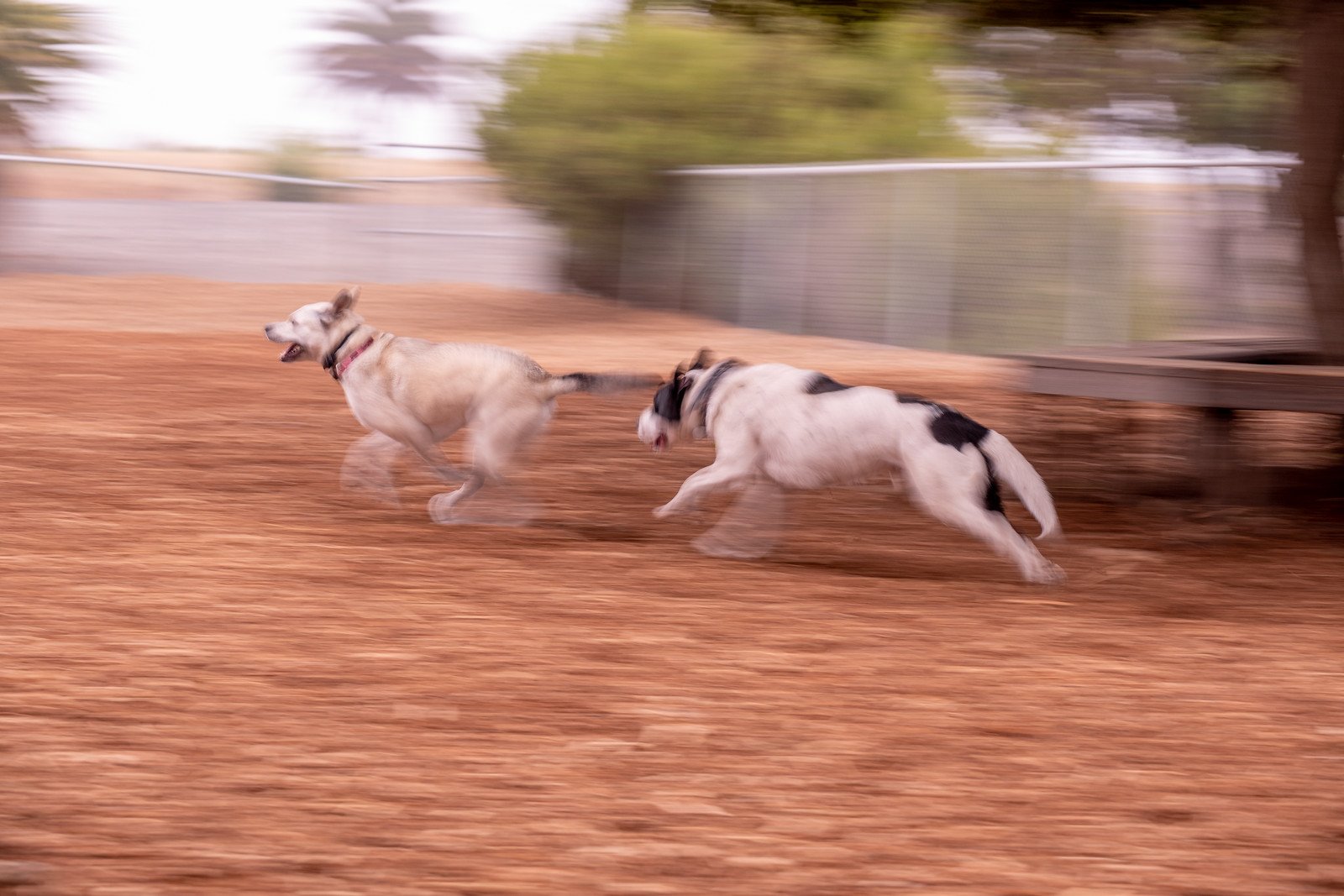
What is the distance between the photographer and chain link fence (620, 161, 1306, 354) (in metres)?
11.5

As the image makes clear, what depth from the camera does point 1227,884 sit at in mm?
3531

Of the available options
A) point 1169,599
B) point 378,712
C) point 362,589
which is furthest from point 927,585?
point 378,712

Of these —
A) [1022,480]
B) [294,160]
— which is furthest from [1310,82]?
[294,160]

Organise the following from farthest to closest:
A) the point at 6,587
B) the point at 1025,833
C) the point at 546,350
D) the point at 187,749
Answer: the point at 546,350, the point at 6,587, the point at 187,749, the point at 1025,833

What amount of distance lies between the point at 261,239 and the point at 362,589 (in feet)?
66.8

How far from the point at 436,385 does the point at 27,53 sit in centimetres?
2542

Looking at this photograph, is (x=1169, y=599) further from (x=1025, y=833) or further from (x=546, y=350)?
(x=546, y=350)

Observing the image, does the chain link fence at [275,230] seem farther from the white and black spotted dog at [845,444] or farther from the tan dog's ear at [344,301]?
the white and black spotted dog at [845,444]

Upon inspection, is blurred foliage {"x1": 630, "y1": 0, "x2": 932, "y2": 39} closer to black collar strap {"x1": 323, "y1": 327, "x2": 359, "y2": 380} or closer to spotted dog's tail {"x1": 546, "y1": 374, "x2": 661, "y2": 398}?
spotted dog's tail {"x1": 546, "y1": 374, "x2": 661, "y2": 398}

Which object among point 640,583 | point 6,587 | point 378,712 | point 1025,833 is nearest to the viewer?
point 1025,833

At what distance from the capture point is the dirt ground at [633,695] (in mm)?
3605

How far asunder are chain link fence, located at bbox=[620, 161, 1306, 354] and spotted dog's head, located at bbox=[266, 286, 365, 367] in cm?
598

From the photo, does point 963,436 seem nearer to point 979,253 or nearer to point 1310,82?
point 1310,82

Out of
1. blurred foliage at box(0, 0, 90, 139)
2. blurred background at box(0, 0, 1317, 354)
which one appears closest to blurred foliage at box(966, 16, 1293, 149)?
blurred background at box(0, 0, 1317, 354)
